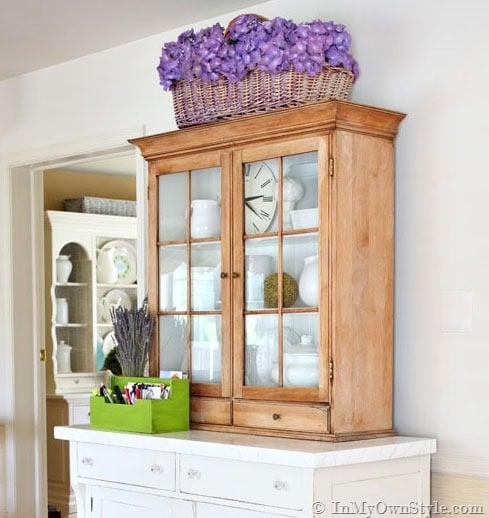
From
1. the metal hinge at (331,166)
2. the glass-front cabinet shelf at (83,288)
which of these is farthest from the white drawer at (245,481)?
the glass-front cabinet shelf at (83,288)

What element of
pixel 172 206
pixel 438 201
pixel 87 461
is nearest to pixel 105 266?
pixel 172 206

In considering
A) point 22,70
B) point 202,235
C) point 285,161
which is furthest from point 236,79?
point 22,70

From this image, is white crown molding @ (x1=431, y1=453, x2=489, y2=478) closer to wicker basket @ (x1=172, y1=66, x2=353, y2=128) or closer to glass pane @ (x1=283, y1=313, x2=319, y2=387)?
glass pane @ (x1=283, y1=313, x2=319, y2=387)

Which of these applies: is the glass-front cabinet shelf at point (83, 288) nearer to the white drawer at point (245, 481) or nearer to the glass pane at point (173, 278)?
the glass pane at point (173, 278)

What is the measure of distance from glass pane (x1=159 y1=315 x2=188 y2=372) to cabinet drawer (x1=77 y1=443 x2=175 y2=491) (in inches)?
14.4

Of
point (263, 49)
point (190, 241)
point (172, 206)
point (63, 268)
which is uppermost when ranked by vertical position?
point (263, 49)

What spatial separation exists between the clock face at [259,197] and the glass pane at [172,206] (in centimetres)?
31

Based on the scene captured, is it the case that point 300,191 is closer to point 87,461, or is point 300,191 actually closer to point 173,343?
point 173,343

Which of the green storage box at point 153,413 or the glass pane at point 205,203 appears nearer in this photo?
the green storage box at point 153,413

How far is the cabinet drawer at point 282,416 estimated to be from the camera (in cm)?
301

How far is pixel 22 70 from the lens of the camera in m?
4.73

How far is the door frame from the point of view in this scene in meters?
4.87

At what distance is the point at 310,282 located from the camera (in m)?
3.09

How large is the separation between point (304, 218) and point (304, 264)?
0.15m
